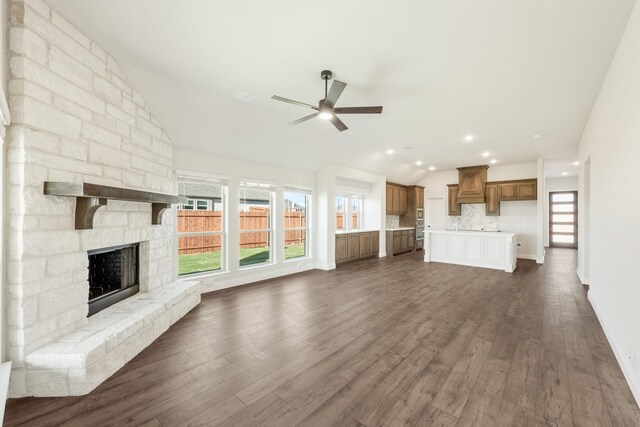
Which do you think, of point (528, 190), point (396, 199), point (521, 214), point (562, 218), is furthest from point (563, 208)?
point (396, 199)

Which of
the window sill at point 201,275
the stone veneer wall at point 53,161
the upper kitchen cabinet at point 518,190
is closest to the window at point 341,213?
the window sill at point 201,275

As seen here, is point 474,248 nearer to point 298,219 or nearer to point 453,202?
point 453,202

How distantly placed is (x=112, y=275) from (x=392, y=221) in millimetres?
8485

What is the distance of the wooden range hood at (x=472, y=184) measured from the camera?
8336 millimetres

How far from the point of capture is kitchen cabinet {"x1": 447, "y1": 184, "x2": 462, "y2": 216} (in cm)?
891

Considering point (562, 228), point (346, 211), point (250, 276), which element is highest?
point (346, 211)

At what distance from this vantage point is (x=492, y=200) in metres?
8.31

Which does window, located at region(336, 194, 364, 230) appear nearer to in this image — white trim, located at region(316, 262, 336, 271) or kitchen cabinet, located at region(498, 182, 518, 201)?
white trim, located at region(316, 262, 336, 271)

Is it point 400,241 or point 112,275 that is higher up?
point 112,275

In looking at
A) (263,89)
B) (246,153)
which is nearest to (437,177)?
(246,153)

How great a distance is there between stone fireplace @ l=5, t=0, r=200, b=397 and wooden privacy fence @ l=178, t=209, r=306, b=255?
210 centimetres

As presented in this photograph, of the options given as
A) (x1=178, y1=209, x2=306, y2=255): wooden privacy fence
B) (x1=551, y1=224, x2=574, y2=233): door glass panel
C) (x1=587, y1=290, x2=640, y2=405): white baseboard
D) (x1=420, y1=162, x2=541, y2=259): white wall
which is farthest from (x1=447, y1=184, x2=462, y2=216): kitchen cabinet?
(x1=587, y1=290, x2=640, y2=405): white baseboard

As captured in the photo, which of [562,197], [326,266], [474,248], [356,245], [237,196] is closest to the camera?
[237,196]

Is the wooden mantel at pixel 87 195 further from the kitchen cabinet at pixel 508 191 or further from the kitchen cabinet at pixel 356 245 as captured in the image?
the kitchen cabinet at pixel 508 191
